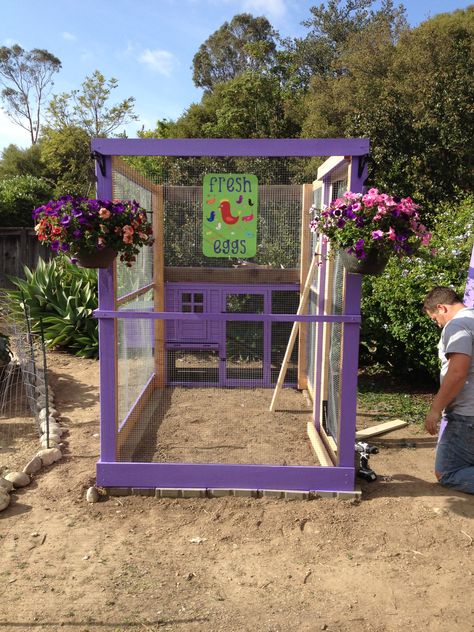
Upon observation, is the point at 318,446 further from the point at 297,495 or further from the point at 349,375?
the point at 349,375

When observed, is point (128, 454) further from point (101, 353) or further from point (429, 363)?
point (429, 363)

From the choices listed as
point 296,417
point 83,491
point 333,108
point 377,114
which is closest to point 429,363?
point 296,417

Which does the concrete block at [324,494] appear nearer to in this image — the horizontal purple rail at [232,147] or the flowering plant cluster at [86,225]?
the flowering plant cluster at [86,225]

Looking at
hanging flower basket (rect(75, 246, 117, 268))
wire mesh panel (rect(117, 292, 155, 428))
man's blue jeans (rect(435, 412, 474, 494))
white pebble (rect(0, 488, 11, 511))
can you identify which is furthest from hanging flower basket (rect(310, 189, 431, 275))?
white pebble (rect(0, 488, 11, 511))

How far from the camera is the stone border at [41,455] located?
3.67 m

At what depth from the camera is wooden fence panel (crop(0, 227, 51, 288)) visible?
42.3 feet

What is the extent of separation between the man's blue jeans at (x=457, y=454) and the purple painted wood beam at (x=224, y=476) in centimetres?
67

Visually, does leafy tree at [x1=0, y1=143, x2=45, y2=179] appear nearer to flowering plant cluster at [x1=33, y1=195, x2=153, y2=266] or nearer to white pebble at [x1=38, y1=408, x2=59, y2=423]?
white pebble at [x1=38, y1=408, x2=59, y2=423]

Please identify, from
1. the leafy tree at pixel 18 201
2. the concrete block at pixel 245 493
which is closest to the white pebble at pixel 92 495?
the concrete block at pixel 245 493

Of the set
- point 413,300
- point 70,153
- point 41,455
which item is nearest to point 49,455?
point 41,455

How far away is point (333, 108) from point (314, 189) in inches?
522

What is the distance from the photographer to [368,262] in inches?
131

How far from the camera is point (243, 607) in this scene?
8.43 feet

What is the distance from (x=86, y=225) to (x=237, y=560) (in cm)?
208
